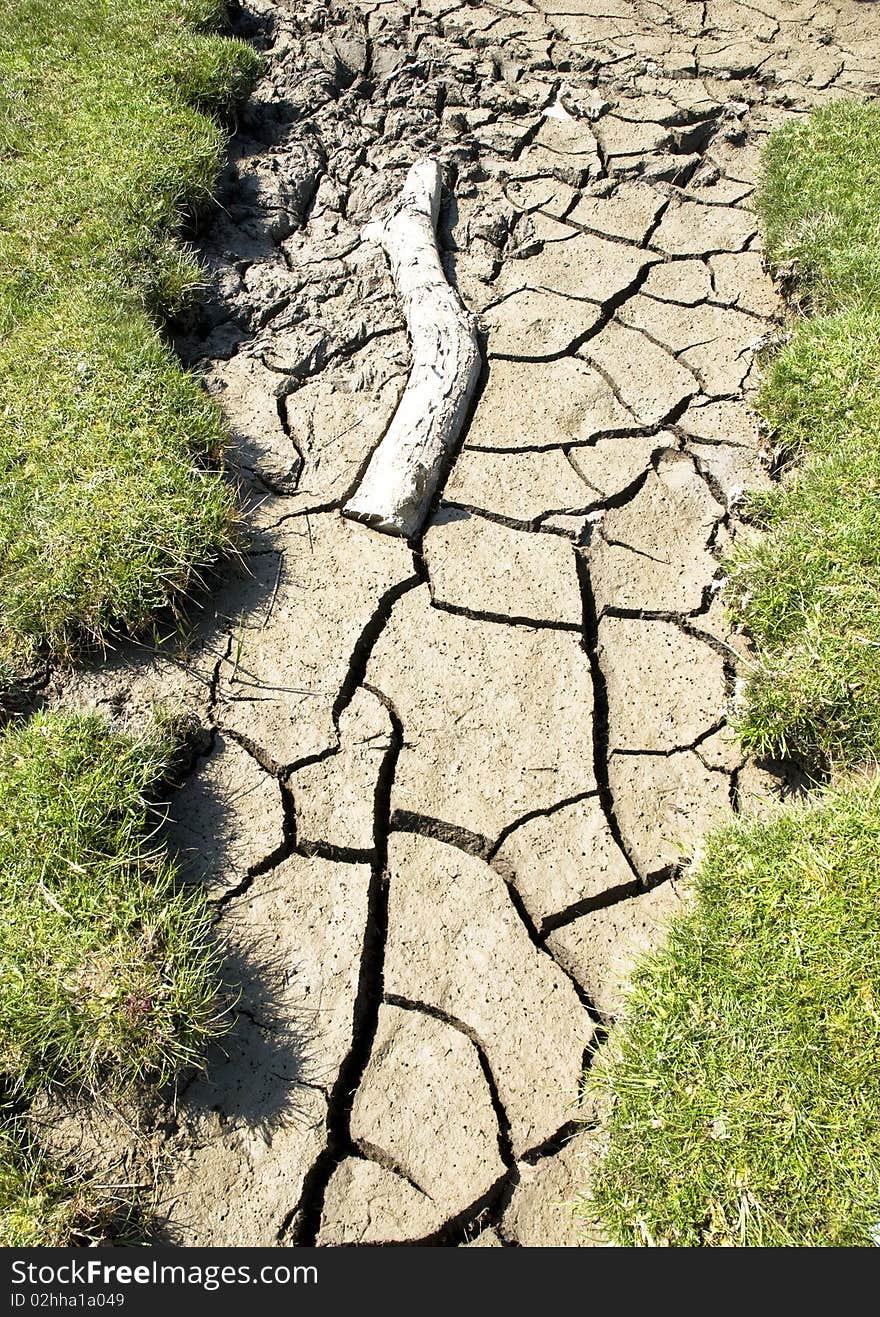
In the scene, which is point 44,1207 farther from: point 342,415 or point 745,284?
point 745,284

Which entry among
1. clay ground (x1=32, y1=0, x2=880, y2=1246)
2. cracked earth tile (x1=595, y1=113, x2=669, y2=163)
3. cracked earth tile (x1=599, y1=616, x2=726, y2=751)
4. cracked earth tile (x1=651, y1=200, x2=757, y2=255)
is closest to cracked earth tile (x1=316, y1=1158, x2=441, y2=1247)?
clay ground (x1=32, y1=0, x2=880, y2=1246)

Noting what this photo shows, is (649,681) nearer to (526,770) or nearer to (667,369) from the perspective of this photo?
(526,770)

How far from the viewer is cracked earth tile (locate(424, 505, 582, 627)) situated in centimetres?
271

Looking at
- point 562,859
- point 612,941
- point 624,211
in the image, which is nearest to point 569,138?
point 624,211

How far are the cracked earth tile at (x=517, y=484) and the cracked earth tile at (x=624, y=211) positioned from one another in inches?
55.3

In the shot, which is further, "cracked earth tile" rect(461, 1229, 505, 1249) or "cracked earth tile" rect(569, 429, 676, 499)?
"cracked earth tile" rect(569, 429, 676, 499)

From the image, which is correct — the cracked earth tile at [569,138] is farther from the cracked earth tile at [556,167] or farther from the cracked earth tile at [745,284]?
the cracked earth tile at [745,284]

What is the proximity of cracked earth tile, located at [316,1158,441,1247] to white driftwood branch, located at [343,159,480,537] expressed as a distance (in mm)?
1705

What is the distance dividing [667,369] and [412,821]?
1.99 metres

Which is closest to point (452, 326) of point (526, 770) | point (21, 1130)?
point (526, 770)

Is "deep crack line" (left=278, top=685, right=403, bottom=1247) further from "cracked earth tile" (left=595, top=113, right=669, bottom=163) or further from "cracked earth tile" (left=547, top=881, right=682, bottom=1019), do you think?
"cracked earth tile" (left=595, top=113, right=669, bottom=163)

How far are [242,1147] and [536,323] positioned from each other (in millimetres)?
2864

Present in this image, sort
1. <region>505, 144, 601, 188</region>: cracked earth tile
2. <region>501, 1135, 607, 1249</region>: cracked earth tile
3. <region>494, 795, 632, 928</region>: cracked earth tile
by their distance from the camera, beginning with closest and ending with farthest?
<region>501, 1135, 607, 1249</region>: cracked earth tile, <region>494, 795, 632, 928</region>: cracked earth tile, <region>505, 144, 601, 188</region>: cracked earth tile

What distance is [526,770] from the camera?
2.39m
